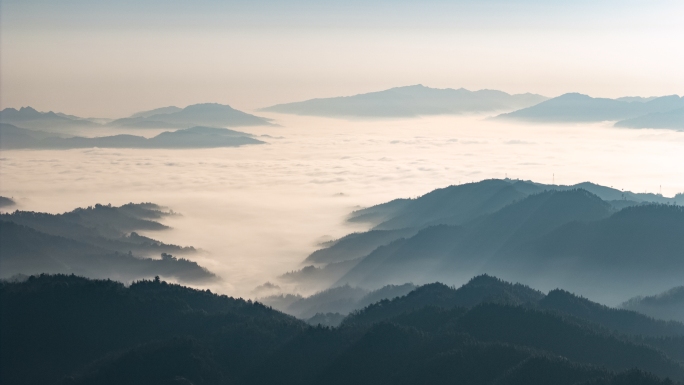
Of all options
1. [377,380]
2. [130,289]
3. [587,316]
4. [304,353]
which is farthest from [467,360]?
[130,289]

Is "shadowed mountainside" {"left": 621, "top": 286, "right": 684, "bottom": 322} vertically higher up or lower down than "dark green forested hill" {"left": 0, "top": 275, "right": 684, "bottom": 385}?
lower down

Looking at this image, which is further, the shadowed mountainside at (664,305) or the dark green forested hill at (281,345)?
the shadowed mountainside at (664,305)

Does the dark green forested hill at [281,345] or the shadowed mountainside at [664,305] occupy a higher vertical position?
the dark green forested hill at [281,345]

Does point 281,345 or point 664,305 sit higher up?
point 281,345

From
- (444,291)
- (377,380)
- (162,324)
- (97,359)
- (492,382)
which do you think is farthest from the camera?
(444,291)

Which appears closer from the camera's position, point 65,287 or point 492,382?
point 492,382

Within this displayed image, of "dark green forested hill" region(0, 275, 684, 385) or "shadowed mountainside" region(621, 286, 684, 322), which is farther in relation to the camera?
"shadowed mountainside" region(621, 286, 684, 322)

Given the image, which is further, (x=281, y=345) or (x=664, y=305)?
(x=664, y=305)

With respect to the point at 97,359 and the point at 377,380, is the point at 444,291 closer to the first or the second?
the point at 377,380
